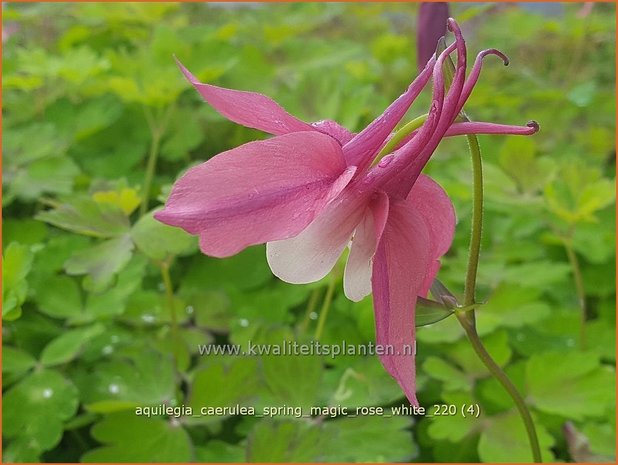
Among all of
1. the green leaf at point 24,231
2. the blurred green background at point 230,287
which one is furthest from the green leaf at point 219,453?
the green leaf at point 24,231

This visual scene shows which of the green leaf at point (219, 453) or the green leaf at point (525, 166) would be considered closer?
the green leaf at point (219, 453)

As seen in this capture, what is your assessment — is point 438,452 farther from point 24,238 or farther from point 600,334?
point 24,238

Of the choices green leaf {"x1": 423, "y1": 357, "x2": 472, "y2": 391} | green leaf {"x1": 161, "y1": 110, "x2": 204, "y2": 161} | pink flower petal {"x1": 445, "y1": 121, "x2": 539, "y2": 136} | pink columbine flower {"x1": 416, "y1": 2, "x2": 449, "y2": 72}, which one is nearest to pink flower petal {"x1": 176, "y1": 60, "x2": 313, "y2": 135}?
pink flower petal {"x1": 445, "y1": 121, "x2": 539, "y2": 136}

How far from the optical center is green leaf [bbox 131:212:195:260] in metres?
0.88

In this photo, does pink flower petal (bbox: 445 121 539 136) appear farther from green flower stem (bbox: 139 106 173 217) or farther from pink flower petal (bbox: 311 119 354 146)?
green flower stem (bbox: 139 106 173 217)

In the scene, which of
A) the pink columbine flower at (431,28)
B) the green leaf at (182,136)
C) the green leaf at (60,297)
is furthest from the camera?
the green leaf at (182,136)

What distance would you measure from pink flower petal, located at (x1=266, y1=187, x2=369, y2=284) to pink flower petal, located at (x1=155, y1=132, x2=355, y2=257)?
0.09 feet

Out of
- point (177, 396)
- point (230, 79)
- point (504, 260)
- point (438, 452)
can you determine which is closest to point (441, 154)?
point (504, 260)

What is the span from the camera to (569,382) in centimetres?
96

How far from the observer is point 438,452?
3.20ft

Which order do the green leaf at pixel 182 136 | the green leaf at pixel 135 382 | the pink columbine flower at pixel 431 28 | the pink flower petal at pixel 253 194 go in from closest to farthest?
1. the pink flower petal at pixel 253 194
2. the pink columbine flower at pixel 431 28
3. the green leaf at pixel 135 382
4. the green leaf at pixel 182 136

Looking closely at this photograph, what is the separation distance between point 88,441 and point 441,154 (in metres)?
0.91

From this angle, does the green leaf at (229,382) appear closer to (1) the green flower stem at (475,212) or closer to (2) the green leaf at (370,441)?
(2) the green leaf at (370,441)

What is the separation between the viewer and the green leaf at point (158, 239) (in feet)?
2.88
